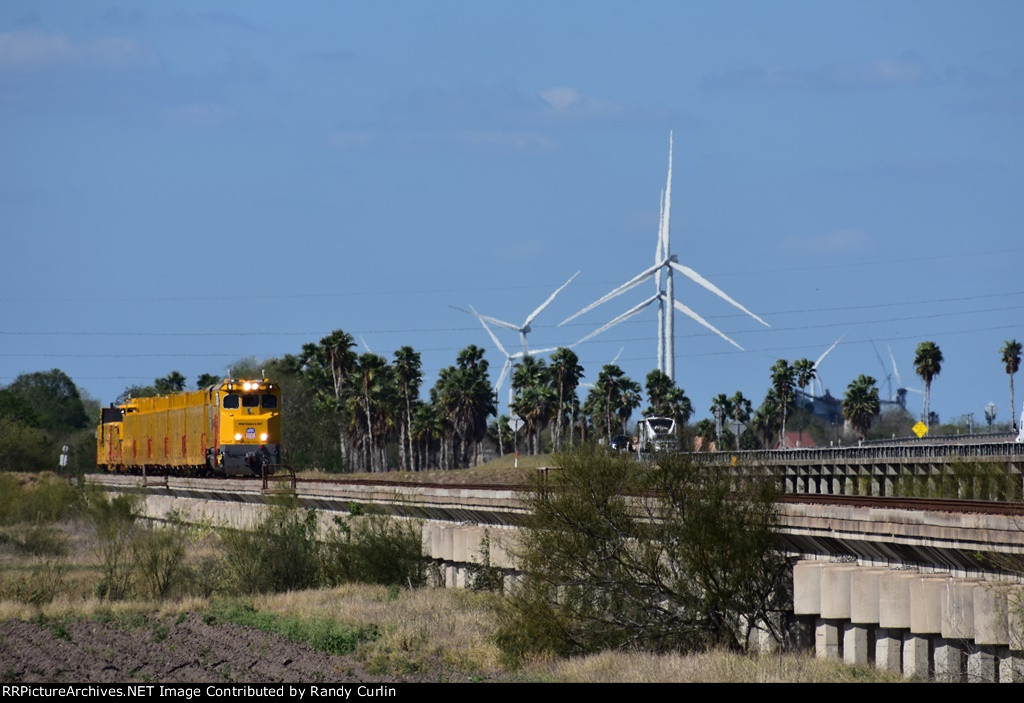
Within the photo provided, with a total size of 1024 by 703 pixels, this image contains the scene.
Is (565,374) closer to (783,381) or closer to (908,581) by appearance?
(783,381)

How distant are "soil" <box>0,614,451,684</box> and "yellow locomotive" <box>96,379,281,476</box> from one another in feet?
73.1

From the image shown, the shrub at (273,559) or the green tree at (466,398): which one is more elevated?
the green tree at (466,398)

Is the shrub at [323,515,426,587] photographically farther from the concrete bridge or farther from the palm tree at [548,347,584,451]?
the palm tree at [548,347,584,451]

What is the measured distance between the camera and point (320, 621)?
1175 inches

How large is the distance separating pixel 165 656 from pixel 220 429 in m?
29.4

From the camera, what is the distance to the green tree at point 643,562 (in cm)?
2250

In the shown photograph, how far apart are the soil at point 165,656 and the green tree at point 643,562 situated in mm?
2434

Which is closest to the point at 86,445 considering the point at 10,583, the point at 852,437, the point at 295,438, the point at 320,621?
the point at 295,438

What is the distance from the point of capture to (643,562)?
77.8 ft

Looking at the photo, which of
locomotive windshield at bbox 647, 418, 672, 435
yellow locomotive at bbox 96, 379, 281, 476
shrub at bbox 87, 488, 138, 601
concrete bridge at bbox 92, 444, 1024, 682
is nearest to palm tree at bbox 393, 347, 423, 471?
locomotive windshield at bbox 647, 418, 672, 435

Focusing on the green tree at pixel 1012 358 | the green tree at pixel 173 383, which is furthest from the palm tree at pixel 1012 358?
the green tree at pixel 173 383

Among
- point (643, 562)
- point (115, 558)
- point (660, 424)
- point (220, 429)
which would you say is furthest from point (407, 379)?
point (643, 562)

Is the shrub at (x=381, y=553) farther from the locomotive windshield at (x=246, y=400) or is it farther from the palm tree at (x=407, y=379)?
the palm tree at (x=407, y=379)
